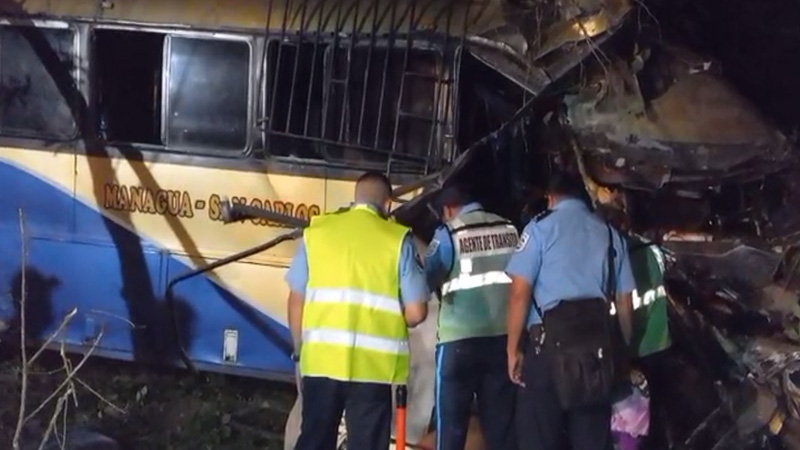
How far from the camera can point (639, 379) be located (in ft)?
22.4

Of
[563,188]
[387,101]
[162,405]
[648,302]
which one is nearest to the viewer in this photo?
[563,188]

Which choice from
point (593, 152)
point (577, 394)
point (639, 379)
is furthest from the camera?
point (593, 152)

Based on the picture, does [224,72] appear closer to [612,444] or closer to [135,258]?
[135,258]

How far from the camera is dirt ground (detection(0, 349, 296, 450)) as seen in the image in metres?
8.92

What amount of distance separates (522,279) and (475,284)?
0.53m

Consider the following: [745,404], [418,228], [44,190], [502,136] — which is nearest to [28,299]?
[44,190]

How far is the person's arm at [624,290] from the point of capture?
666cm

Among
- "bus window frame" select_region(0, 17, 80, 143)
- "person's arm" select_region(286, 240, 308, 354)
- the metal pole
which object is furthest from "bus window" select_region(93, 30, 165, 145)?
the metal pole

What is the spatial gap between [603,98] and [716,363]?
4.92 ft

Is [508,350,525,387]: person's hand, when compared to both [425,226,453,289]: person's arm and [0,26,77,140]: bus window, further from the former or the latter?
[0,26,77,140]: bus window

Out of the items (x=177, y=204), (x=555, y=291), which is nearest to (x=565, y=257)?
(x=555, y=291)

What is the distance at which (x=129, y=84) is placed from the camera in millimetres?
9180

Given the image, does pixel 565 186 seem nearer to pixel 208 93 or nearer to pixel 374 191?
pixel 374 191

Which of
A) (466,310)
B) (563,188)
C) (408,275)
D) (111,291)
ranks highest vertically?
(563,188)
